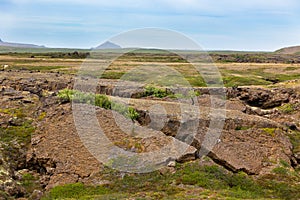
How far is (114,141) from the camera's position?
21.0 meters

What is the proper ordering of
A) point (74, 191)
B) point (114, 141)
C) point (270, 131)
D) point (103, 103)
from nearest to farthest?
point (74, 191)
point (114, 141)
point (270, 131)
point (103, 103)

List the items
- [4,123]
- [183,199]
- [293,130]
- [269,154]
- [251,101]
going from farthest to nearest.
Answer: [251,101], [293,130], [4,123], [269,154], [183,199]

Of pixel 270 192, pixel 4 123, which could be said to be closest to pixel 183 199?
pixel 270 192

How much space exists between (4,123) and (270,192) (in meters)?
16.1

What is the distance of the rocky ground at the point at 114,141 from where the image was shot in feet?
62.7

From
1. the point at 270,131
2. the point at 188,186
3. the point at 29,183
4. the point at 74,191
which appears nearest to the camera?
the point at 74,191

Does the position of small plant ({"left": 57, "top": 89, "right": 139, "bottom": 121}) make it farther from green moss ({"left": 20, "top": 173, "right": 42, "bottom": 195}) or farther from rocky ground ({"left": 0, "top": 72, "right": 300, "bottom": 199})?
green moss ({"left": 20, "top": 173, "right": 42, "bottom": 195})

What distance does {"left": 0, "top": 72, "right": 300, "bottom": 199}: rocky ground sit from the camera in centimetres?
1912

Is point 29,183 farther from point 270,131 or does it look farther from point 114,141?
point 270,131

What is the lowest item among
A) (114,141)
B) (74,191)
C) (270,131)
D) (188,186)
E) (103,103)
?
(74,191)

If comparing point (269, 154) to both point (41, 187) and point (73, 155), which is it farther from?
point (41, 187)

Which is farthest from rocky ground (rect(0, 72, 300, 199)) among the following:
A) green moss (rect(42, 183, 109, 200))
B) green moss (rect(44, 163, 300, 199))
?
green moss (rect(44, 163, 300, 199))

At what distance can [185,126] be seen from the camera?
2408cm

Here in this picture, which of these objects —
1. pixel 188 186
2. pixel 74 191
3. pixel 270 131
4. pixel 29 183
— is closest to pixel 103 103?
pixel 29 183
